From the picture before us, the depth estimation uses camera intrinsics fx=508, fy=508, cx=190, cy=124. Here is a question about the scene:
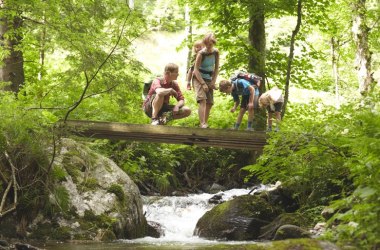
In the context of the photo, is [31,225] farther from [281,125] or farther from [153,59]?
[153,59]

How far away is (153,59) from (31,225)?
2846cm

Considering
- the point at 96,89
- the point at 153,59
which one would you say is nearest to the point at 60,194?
the point at 96,89

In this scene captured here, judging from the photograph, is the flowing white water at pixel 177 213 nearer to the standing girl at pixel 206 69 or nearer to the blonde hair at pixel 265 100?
the standing girl at pixel 206 69

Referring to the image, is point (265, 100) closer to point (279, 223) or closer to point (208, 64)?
point (208, 64)

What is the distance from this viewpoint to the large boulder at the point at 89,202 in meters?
6.80

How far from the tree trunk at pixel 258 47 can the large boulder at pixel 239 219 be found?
4.21 meters

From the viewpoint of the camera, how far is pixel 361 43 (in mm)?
14078

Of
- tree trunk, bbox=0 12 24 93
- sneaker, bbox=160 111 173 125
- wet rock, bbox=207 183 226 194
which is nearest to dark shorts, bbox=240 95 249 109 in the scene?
sneaker, bbox=160 111 173 125

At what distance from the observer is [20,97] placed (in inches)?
359

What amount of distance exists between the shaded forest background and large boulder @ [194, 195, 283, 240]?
44 centimetres

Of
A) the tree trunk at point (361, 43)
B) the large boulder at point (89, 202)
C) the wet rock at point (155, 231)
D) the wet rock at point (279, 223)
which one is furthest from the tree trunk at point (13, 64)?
the tree trunk at point (361, 43)

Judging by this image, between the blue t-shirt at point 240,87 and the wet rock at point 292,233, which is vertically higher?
the blue t-shirt at point 240,87

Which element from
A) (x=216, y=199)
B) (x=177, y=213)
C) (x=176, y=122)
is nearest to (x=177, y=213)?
(x=177, y=213)

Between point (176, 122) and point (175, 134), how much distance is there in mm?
5624
